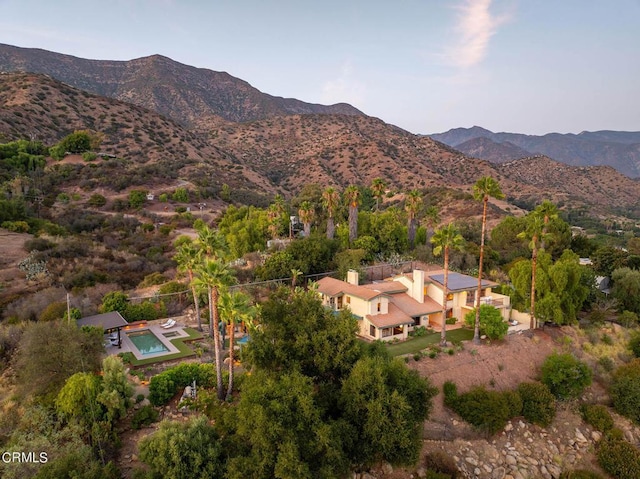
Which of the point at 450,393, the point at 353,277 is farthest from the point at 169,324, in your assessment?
the point at 450,393

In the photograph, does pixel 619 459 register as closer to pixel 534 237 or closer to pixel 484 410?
pixel 484 410

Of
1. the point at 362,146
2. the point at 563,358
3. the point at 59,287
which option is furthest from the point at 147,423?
the point at 362,146

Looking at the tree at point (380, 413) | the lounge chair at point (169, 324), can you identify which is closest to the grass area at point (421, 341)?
the tree at point (380, 413)

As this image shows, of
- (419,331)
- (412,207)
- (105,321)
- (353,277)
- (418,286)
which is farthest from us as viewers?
(412,207)

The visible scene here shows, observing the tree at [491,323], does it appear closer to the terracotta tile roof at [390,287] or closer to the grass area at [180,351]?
the terracotta tile roof at [390,287]

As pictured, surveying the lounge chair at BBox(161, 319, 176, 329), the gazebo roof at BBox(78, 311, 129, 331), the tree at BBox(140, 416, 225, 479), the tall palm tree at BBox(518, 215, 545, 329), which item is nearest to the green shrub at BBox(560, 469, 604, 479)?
the tall palm tree at BBox(518, 215, 545, 329)
